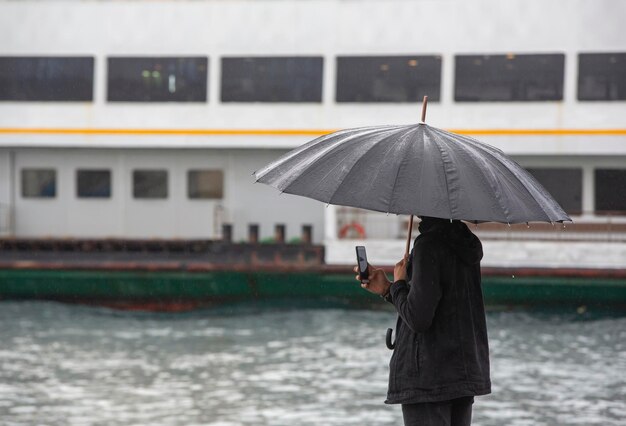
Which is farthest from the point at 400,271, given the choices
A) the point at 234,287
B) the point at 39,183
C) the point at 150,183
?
the point at 39,183

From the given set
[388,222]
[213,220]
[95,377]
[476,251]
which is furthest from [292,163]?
[213,220]

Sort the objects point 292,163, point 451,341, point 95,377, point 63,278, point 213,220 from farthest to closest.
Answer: point 213,220 < point 63,278 < point 95,377 < point 292,163 < point 451,341

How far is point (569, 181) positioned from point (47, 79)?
813cm

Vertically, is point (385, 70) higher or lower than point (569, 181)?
higher

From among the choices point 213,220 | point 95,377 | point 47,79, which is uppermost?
point 47,79

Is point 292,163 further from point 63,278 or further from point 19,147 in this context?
point 19,147

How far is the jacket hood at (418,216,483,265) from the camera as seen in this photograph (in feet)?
13.8

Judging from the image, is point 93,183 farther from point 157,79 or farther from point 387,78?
point 387,78

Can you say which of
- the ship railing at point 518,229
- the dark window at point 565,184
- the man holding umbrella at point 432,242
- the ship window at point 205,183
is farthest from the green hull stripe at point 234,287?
the man holding umbrella at point 432,242

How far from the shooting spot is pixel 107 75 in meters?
18.5

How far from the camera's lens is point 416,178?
4.29 metres

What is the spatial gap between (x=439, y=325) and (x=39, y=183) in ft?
51.2

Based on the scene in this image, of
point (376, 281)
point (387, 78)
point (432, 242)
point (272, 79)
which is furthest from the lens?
point (272, 79)

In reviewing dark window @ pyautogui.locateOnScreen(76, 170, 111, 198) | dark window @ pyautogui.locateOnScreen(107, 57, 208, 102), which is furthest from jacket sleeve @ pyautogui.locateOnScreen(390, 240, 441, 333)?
dark window @ pyautogui.locateOnScreen(76, 170, 111, 198)
